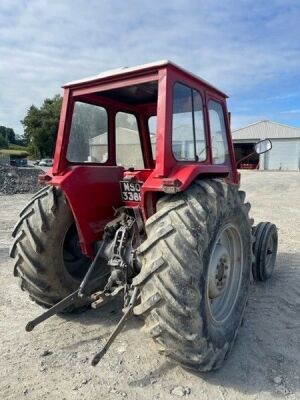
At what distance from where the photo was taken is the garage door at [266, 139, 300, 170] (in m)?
40.1

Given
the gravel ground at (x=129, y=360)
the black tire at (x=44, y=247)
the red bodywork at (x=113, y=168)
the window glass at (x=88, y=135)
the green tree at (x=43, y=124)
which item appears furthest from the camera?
the green tree at (x=43, y=124)

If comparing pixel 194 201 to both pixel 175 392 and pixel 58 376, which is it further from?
pixel 58 376

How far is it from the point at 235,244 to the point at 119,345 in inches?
56.0

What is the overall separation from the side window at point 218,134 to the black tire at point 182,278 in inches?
45.8

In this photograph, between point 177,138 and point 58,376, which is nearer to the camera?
point 58,376

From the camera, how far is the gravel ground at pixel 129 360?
9.64 ft

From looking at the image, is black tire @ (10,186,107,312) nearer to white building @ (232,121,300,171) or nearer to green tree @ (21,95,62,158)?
white building @ (232,121,300,171)

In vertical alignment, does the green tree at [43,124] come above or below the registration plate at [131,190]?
above

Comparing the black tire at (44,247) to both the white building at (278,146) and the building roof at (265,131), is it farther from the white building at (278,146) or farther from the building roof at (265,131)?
the building roof at (265,131)

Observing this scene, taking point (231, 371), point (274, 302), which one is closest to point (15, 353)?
point (231, 371)

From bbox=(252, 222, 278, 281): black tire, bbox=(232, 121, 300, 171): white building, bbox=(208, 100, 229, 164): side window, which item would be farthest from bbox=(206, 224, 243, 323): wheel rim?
bbox=(232, 121, 300, 171): white building

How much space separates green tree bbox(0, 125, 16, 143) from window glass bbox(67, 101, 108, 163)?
84.4m

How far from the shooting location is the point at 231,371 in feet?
10.5

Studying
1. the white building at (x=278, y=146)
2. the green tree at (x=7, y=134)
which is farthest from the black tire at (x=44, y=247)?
the green tree at (x=7, y=134)
